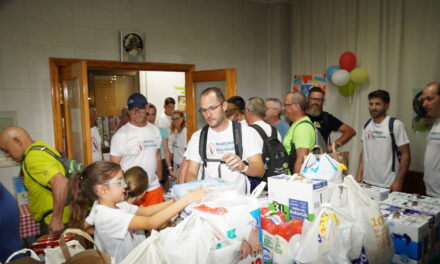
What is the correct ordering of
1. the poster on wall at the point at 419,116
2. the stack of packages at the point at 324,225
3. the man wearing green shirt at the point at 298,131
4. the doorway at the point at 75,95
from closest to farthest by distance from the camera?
1. the stack of packages at the point at 324,225
2. the man wearing green shirt at the point at 298,131
3. the doorway at the point at 75,95
4. the poster on wall at the point at 419,116

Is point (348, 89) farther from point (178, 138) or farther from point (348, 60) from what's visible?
point (178, 138)

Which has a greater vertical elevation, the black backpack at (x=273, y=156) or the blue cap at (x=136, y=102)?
the blue cap at (x=136, y=102)

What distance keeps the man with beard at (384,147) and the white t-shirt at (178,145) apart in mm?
2788

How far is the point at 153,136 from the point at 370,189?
216 cm

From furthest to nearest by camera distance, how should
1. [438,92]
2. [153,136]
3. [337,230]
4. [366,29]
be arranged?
1. [366,29]
2. [153,136]
3. [438,92]
4. [337,230]

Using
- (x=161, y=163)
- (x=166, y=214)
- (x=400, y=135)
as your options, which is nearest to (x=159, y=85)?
(x=161, y=163)

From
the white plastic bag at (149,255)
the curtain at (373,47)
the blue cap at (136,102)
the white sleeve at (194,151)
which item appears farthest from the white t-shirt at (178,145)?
the white plastic bag at (149,255)

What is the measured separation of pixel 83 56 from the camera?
12.6 ft

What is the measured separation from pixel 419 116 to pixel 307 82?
6.19ft

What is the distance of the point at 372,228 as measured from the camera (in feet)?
4.50

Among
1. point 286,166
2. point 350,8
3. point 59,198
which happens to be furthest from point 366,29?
point 59,198

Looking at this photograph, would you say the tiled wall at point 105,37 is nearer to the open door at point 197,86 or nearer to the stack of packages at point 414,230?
the open door at point 197,86

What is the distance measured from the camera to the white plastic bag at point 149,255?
1.01 metres

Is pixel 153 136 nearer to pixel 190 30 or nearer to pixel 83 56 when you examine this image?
pixel 83 56
